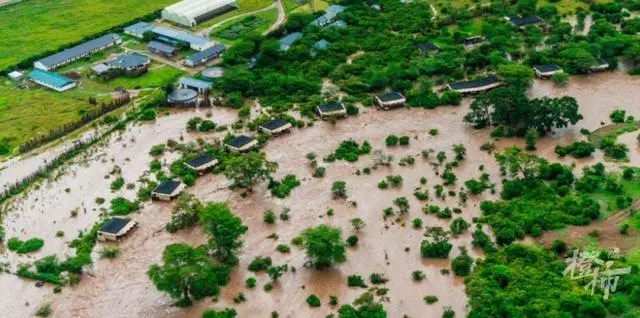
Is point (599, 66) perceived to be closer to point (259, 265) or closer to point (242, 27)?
point (242, 27)

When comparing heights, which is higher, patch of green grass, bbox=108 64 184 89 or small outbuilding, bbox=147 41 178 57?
small outbuilding, bbox=147 41 178 57

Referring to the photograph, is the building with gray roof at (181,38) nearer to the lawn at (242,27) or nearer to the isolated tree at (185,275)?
the lawn at (242,27)

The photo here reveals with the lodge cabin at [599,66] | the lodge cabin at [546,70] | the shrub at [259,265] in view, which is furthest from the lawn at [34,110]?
the lodge cabin at [599,66]

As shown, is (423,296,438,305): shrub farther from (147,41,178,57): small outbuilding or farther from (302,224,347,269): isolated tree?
(147,41,178,57): small outbuilding

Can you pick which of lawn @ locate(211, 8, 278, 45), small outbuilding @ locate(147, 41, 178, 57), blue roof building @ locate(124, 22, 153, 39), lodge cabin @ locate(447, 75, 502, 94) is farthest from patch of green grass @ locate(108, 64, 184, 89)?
lodge cabin @ locate(447, 75, 502, 94)

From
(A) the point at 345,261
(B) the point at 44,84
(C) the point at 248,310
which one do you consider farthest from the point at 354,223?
(B) the point at 44,84

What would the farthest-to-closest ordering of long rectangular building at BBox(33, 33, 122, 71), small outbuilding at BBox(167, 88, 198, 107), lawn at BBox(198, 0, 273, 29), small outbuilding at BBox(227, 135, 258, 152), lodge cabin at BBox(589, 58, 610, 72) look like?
1. lawn at BBox(198, 0, 273, 29)
2. long rectangular building at BBox(33, 33, 122, 71)
3. lodge cabin at BBox(589, 58, 610, 72)
4. small outbuilding at BBox(167, 88, 198, 107)
5. small outbuilding at BBox(227, 135, 258, 152)
